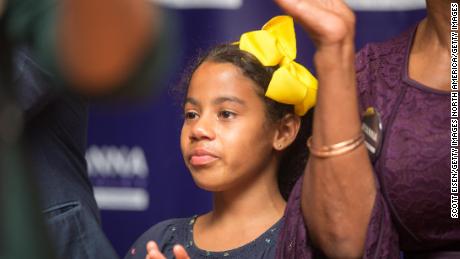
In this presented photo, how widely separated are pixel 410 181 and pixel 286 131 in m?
0.53

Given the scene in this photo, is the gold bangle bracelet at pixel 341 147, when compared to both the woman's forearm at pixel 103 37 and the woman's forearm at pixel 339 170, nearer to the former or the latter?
the woman's forearm at pixel 339 170

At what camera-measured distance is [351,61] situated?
141 centimetres

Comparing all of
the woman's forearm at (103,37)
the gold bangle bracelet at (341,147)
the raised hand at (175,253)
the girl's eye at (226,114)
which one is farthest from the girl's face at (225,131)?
the woman's forearm at (103,37)

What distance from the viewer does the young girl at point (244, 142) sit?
1805 mm

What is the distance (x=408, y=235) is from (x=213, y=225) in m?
0.51

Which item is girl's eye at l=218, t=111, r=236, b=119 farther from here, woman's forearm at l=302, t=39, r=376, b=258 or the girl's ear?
woman's forearm at l=302, t=39, r=376, b=258

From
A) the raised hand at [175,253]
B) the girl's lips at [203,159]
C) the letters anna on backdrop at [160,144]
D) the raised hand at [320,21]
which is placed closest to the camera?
the raised hand at [320,21]

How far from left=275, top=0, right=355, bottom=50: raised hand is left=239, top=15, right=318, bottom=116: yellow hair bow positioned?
412mm

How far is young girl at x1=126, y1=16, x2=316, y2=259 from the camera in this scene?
180cm

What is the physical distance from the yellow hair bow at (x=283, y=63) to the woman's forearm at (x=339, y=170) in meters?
0.39

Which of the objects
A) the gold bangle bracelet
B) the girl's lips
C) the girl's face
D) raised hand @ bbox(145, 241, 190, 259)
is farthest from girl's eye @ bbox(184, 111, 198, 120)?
the gold bangle bracelet

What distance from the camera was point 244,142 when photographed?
1823mm

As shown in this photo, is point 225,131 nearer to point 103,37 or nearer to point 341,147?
point 341,147

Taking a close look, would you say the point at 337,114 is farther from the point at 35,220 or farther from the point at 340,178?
the point at 35,220
